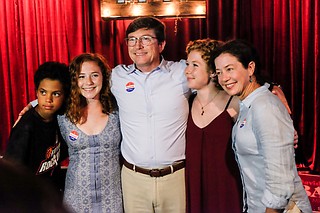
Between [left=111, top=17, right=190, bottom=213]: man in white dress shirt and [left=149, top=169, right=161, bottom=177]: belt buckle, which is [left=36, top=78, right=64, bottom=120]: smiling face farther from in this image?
[left=149, top=169, right=161, bottom=177]: belt buckle

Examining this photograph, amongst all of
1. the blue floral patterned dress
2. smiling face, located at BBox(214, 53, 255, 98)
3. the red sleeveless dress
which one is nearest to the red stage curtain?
the red sleeveless dress

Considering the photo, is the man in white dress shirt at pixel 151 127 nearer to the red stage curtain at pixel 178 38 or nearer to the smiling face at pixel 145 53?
the smiling face at pixel 145 53

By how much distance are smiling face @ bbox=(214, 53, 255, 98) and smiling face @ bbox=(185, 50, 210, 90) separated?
0.37 metres

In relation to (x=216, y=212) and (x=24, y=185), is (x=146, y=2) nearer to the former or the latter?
(x=216, y=212)

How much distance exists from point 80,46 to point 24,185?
15.7 ft

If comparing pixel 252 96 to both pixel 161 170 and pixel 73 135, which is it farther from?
pixel 73 135

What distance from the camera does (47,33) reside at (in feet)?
16.1

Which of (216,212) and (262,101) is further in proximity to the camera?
(216,212)

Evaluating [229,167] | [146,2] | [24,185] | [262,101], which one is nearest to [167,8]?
[146,2]

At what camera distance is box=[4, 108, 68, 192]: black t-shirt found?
1.96 metres

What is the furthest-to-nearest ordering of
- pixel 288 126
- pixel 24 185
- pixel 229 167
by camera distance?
1. pixel 229 167
2. pixel 288 126
3. pixel 24 185

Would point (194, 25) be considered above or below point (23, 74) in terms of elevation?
above

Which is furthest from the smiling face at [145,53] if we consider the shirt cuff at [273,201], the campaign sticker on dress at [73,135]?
the shirt cuff at [273,201]

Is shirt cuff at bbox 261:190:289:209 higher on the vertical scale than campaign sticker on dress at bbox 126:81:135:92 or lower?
lower
